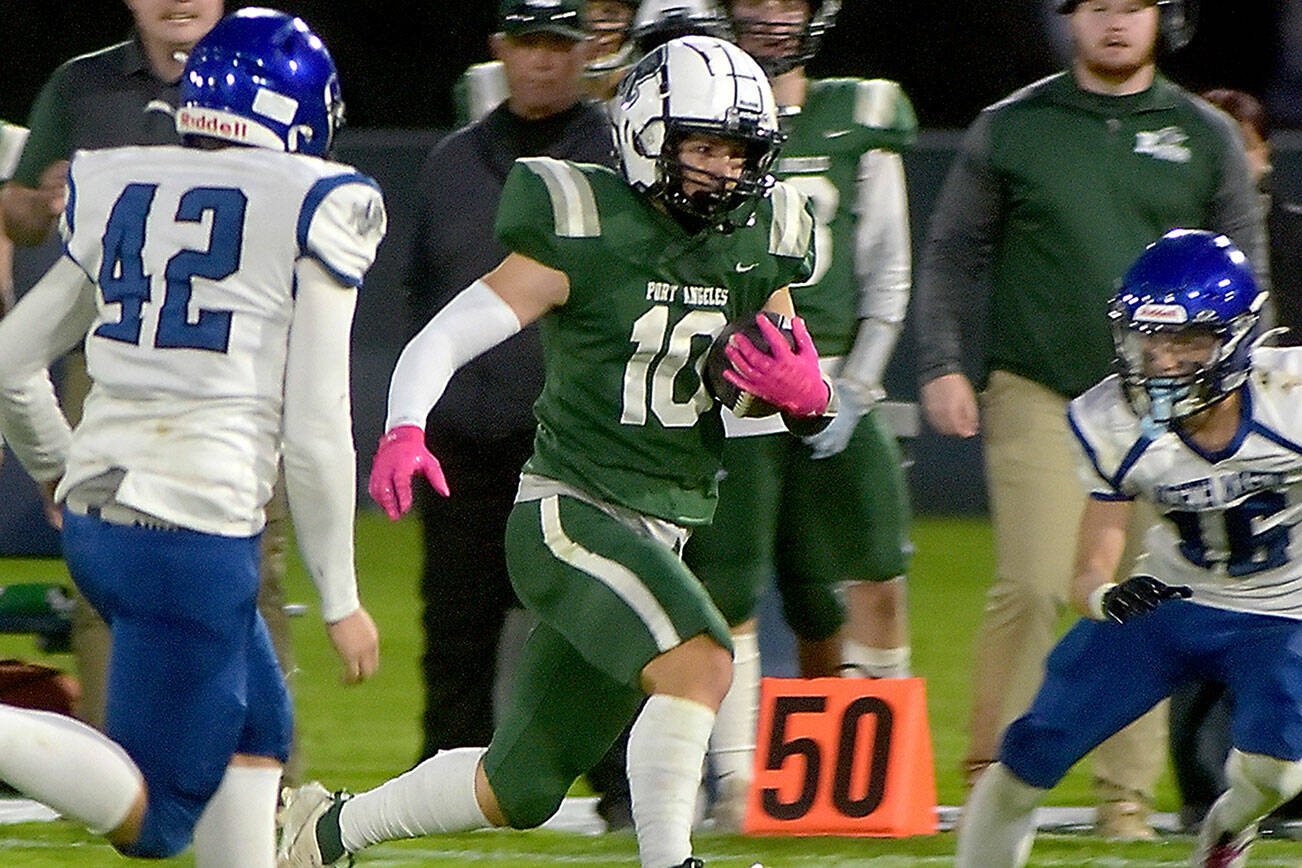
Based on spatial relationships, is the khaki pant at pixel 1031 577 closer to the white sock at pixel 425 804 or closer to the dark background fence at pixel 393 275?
the white sock at pixel 425 804

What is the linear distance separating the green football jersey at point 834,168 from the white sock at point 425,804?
4.30ft

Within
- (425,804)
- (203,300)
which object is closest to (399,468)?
(203,300)

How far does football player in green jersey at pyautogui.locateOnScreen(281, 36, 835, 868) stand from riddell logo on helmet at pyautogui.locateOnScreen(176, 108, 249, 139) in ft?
1.33

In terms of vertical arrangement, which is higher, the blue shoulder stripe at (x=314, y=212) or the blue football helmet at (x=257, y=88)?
the blue football helmet at (x=257, y=88)

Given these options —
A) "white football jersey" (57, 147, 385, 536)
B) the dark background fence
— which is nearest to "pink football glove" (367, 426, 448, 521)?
"white football jersey" (57, 147, 385, 536)

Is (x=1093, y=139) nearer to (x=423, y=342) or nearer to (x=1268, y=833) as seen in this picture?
(x=1268, y=833)

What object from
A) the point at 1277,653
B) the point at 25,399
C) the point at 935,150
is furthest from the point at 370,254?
the point at 935,150

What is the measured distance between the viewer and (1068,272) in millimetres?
4832

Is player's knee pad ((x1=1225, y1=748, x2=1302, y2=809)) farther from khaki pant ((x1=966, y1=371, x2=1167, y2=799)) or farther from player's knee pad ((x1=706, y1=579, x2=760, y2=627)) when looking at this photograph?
player's knee pad ((x1=706, y1=579, x2=760, y2=627))

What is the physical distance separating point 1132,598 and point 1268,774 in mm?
338

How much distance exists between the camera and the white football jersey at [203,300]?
3.41 m

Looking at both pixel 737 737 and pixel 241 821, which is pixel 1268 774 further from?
pixel 241 821

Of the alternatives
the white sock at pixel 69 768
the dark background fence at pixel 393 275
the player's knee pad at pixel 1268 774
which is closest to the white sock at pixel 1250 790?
the player's knee pad at pixel 1268 774

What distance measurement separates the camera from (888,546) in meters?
4.89
